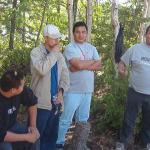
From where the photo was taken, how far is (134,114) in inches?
208

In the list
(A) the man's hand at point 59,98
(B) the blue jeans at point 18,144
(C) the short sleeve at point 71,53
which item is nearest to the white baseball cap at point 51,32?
(C) the short sleeve at point 71,53

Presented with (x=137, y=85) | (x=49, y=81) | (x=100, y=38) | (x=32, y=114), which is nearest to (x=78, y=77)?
(x=49, y=81)

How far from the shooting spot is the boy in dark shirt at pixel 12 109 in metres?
3.67

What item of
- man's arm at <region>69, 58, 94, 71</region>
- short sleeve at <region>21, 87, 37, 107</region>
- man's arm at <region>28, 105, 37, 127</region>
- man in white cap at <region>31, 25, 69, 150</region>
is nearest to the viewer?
short sleeve at <region>21, 87, 37, 107</region>

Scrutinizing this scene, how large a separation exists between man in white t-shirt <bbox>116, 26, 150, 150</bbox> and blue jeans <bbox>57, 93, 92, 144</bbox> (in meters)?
0.64

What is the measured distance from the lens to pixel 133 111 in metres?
5.27

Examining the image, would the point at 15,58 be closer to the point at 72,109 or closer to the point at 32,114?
the point at 72,109

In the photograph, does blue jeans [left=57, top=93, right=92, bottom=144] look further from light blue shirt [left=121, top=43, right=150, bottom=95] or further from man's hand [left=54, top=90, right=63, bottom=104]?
light blue shirt [left=121, top=43, right=150, bottom=95]

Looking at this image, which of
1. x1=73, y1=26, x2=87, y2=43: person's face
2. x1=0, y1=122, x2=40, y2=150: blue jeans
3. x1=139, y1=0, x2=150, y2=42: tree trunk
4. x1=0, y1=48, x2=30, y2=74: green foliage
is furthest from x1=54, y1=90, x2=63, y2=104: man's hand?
x1=0, y1=48, x2=30, y2=74: green foliage

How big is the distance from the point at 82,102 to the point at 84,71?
17.4 inches

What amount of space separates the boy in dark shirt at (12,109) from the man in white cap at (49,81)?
0.37m

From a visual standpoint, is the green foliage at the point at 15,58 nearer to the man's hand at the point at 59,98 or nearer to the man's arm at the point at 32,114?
the man's hand at the point at 59,98

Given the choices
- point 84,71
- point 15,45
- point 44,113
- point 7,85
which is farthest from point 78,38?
point 15,45

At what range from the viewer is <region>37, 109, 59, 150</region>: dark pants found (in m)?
4.57
